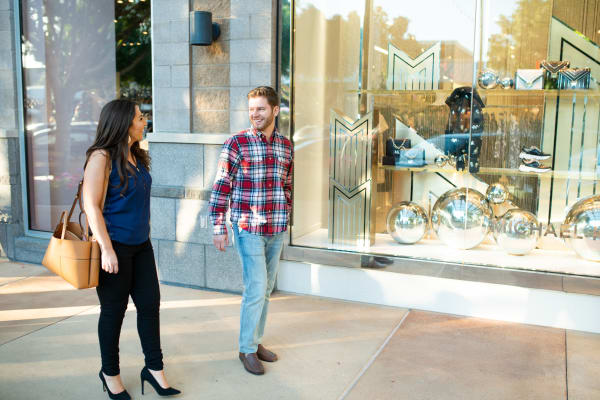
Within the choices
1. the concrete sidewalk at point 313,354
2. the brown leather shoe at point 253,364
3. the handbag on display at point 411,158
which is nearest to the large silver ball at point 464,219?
the handbag on display at point 411,158

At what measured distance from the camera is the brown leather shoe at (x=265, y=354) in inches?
150

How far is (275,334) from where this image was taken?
429 cm

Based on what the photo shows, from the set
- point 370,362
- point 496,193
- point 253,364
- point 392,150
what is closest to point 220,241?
point 253,364

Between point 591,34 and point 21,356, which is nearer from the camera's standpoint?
point 21,356

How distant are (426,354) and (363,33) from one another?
118 inches

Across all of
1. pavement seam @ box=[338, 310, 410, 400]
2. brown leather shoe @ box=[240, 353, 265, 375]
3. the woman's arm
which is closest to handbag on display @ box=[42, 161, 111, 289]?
the woman's arm

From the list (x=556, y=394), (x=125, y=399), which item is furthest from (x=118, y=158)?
(x=556, y=394)

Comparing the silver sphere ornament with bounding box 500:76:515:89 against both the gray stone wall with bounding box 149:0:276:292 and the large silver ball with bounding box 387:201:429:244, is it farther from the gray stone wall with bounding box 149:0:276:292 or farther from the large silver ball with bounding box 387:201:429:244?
the gray stone wall with bounding box 149:0:276:292

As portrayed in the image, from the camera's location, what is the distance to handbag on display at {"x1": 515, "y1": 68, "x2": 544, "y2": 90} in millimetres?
4875

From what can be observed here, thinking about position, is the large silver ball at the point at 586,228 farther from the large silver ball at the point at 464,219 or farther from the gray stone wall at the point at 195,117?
the gray stone wall at the point at 195,117

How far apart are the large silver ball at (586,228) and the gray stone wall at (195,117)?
2896 millimetres

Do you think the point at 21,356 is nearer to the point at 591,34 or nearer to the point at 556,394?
the point at 556,394

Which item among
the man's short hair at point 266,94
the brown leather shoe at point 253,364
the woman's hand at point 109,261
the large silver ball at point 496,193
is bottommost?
the brown leather shoe at point 253,364

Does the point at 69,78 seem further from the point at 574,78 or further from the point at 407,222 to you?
the point at 574,78
